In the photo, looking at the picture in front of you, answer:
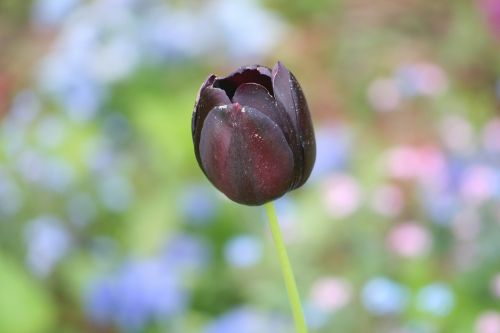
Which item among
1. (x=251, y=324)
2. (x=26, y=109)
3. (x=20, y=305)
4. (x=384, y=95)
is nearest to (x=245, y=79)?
(x=251, y=324)

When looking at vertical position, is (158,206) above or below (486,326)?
above

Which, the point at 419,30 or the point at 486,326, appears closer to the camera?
the point at 486,326

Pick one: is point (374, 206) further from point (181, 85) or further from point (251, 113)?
point (251, 113)

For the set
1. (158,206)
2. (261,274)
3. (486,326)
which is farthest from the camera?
(158,206)

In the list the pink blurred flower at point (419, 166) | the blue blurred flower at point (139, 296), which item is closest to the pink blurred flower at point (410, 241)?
the pink blurred flower at point (419, 166)

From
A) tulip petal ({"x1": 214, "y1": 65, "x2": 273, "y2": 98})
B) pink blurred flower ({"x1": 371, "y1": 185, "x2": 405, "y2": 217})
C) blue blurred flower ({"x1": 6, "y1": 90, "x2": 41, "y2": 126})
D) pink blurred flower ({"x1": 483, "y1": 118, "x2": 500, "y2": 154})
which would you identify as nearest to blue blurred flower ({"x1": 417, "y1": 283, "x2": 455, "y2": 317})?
pink blurred flower ({"x1": 371, "y1": 185, "x2": 405, "y2": 217})

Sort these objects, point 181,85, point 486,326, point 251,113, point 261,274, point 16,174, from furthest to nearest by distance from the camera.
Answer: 1. point 181,85
2. point 16,174
3. point 261,274
4. point 486,326
5. point 251,113

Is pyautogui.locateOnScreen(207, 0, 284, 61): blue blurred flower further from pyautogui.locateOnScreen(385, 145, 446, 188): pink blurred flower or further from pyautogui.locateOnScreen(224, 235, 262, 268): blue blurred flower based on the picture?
pyautogui.locateOnScreen(224, 235, 262, 268): blue blurred flower

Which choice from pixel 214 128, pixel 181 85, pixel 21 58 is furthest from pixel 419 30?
pixel 214 128
